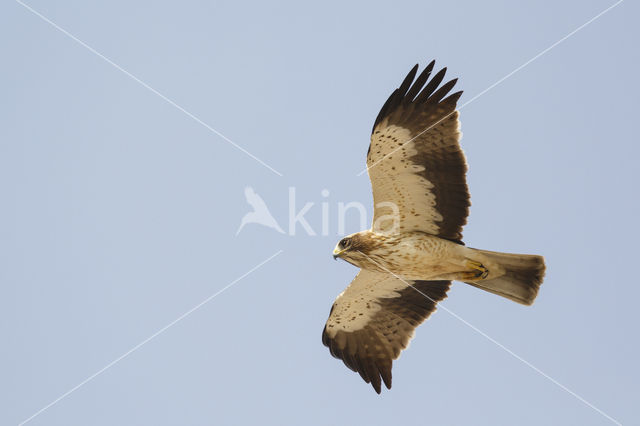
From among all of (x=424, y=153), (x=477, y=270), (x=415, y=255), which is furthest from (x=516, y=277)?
(x=424, y=153)

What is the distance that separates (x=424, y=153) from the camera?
1016 cm

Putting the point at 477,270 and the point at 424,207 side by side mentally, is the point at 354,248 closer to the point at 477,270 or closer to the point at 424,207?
the point at 424,207

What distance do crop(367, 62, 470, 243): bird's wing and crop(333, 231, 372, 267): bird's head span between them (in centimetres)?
68

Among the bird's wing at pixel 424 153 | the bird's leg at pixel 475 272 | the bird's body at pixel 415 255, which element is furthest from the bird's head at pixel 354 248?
the bird's leg at pixel 475 272

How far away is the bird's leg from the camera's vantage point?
10359 mm

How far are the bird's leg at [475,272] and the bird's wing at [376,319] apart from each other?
0.90 meters

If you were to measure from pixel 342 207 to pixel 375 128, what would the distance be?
8.61 ft

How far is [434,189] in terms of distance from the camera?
33.7 feet

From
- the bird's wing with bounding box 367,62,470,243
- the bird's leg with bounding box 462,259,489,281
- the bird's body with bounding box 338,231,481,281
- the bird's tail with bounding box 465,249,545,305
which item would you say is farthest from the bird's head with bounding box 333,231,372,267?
the bird's tail with bounding box 465,249,545,305

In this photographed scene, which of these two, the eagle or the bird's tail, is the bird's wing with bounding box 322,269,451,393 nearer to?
the eagle

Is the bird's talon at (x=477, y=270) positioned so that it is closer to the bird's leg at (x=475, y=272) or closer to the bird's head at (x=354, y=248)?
the bird's leg at (x=475, y=272)

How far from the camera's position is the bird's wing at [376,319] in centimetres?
1138

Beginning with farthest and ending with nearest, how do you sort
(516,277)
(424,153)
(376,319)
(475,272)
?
(376,319)
(516,277)
(475,272)
(424,153)

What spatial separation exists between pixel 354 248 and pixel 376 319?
5.48ft
